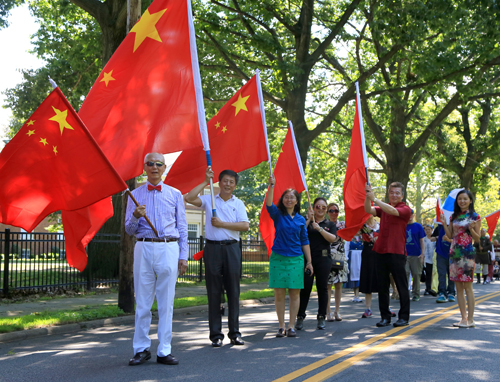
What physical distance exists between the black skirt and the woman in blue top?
2.34 meters

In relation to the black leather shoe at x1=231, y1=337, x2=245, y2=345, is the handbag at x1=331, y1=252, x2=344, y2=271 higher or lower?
higher

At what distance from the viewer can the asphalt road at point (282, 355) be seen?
540 centimetres

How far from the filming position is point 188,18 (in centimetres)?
732

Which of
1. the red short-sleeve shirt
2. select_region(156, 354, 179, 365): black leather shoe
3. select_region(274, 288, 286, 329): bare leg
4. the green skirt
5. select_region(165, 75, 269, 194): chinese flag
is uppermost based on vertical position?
select_region(165, 75, 269, 194): chinese flag

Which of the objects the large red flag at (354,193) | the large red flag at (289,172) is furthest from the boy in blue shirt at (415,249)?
the large red flag at (289,172)

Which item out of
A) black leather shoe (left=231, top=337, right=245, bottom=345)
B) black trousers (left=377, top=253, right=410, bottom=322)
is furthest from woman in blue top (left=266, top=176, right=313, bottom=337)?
black trousers (left=377, top=253, right=410, bottom=322)

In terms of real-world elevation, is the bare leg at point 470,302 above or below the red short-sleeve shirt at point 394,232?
below

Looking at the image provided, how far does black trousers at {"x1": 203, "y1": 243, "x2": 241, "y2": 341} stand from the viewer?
23.2ft

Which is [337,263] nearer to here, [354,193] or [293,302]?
[354,193]

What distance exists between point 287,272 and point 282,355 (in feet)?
5.43

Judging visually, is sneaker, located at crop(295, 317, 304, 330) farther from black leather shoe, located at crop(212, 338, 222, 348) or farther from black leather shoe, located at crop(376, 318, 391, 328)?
black leather shoe, located at crop(212, 338, 222, 348)

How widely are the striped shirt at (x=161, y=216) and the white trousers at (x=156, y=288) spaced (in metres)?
0.14

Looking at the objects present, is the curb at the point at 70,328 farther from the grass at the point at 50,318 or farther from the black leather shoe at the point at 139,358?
the black leather shoe at the point at 139,358

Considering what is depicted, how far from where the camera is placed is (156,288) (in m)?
5.97
